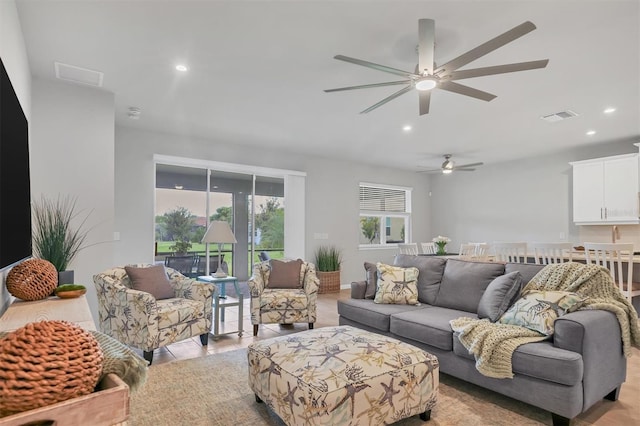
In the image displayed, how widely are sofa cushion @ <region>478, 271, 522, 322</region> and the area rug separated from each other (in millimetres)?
560

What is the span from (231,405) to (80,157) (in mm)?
2907

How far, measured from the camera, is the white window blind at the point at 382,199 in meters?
7.65

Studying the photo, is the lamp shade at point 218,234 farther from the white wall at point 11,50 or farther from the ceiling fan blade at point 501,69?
the ceiling fan blade at point 501,69

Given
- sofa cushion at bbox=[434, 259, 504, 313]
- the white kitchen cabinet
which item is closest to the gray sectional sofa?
sofa cushion at bbox=[434, 259, 504, 313]

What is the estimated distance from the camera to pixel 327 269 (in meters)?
6.63

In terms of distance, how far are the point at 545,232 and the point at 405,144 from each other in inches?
127

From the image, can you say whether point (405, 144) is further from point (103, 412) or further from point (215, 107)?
point (103, 412)

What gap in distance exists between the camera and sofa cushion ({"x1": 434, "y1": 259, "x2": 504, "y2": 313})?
3.03 m

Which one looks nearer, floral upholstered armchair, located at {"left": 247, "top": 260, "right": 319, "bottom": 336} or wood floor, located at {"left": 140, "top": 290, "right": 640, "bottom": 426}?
wood floor, located at {"left": 140, "top": 290, "right": 640, "bottom": 426}

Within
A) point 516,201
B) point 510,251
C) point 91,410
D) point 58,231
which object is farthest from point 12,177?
point 516,201

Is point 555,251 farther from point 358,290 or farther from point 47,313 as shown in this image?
point 47,313

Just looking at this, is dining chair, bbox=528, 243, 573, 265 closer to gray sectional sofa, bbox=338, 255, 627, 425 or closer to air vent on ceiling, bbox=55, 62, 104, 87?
gray sectional sofa, bbox=338, 255, 627, 425

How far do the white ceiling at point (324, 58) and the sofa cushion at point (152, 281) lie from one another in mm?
1847

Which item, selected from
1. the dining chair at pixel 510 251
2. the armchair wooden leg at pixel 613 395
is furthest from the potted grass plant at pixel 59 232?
the dining chair at pixel 510 251
